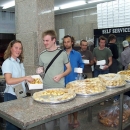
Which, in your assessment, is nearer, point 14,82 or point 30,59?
point 14,82

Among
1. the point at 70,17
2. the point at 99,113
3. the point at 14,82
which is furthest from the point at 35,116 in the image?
the point at 70,17

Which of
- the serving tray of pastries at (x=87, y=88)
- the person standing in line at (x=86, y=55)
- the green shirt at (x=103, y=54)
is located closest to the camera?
the serving tray of pastries at (x=87, y=88)

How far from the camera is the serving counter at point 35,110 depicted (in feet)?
4.25

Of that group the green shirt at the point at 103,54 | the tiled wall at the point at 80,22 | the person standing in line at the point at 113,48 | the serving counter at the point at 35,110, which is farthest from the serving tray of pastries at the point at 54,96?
the tiled wall at the point at 80,22

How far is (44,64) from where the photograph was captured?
2.38 m

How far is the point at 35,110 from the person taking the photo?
1472 mm

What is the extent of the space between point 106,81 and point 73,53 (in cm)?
84

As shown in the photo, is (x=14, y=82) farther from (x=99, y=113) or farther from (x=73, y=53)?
(x=99, y=113)

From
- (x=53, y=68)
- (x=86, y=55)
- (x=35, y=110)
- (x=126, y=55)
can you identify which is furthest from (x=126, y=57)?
(x=35, y=110)

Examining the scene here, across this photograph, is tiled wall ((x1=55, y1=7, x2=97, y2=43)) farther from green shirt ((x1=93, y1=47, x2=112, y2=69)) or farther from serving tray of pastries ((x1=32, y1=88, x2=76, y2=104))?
serving tray of pastries ((x1=32, y1=88, x2=76, y2=104))

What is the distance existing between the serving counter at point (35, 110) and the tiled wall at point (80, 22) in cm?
493

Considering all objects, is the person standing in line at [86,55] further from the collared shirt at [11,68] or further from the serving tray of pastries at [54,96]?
the serving tray of pastries at [54,96]

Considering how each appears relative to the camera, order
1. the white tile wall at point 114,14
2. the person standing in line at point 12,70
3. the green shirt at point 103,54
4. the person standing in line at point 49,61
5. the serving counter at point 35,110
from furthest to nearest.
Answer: the white tile wall at point 114,14
the green shirt at point 103,54
the person standing in line at point 49,61
the person standing in line at point 12,70
the serving counter at point 35,110

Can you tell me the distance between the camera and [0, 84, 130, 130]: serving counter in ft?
4.25
